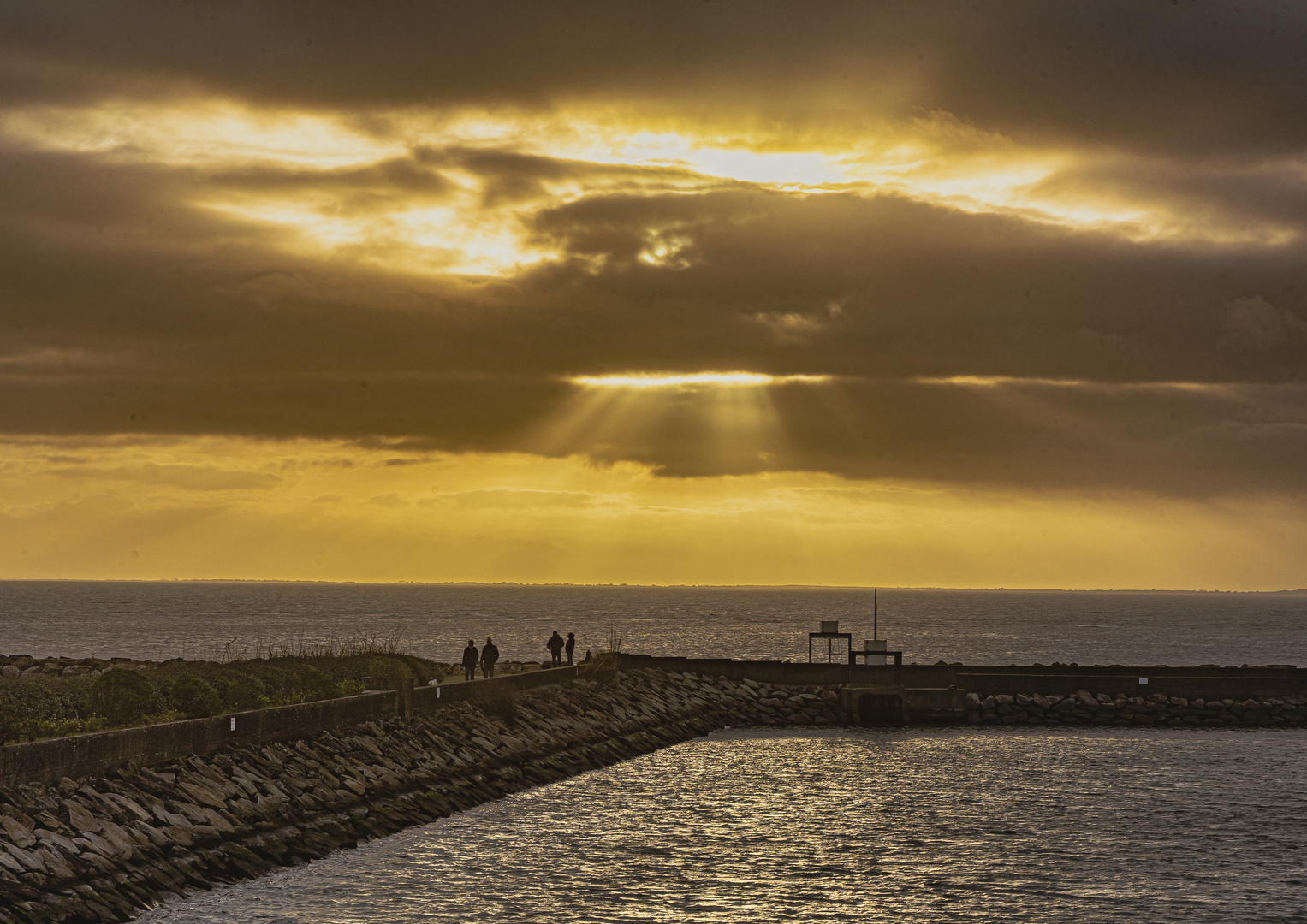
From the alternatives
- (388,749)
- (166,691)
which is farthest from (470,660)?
(166,691)

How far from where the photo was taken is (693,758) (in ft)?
170

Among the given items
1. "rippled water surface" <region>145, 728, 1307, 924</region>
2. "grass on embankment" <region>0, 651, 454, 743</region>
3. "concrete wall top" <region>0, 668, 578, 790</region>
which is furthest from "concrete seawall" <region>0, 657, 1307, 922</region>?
"grass on embankment" <region>0, 651, 454, 743</region>

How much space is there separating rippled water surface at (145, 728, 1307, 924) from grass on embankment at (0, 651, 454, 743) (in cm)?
569

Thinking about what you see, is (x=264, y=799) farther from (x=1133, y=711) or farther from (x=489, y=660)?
(x=1133, y=711)

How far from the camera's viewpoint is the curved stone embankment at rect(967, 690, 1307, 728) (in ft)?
218

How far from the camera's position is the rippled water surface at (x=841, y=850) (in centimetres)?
2777

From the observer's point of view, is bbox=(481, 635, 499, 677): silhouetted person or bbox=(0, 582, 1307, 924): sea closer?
bbox=(0, 582, 1307, 924): sea

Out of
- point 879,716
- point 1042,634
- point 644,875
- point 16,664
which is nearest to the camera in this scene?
point 644,875

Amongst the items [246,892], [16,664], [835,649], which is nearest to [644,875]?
[246,892]

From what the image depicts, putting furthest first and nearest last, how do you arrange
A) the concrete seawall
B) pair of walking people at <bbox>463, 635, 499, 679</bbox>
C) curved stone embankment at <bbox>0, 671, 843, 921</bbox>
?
pair of walking people at <bbox>463, 635, 499, 679</bbox> → the concrete seawall → curved stone embankment at <bbox>0, 671, 843, 921</bbox>

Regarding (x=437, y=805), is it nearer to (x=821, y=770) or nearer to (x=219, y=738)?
(x=219, y=738)

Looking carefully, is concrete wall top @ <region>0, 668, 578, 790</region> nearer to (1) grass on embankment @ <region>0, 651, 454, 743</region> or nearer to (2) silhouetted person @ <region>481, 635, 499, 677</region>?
(1) grass on embankment @ <region>0, 651, 454, 743</region>

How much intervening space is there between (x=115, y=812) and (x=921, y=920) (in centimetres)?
1611

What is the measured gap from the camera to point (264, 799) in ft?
102
